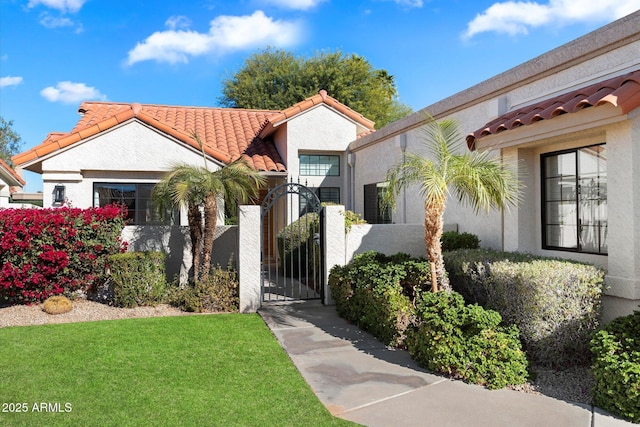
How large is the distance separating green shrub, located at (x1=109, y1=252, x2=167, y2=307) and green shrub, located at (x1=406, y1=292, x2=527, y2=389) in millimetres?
5997

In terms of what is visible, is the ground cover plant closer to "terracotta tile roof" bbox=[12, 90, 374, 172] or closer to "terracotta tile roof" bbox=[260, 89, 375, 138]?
"terracotta tile roof" bbox=[12, 90, 374, 172]

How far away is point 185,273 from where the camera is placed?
1115 centimetres

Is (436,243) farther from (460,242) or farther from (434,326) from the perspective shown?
(460,242)

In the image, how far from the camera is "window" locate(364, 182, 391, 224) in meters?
14.1

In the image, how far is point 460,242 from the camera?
A: 9609 millimetres

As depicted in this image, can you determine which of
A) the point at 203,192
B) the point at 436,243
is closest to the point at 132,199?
the point at 203,192

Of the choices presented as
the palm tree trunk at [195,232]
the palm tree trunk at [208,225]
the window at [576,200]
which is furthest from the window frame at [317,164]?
the window at [576,200]

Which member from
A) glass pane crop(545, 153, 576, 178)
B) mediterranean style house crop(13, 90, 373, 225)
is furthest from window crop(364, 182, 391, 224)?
glass pane crop(545, 153, 576, 178)

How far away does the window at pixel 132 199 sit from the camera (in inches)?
513

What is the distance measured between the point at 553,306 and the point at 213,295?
6.46 metres

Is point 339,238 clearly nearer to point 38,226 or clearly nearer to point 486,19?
point 38,226

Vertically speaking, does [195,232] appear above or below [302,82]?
below

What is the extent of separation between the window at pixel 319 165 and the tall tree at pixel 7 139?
51820 mm

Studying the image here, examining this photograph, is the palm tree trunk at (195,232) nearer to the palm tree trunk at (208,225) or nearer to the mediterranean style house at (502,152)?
the palm tree trunk at (208,225)
